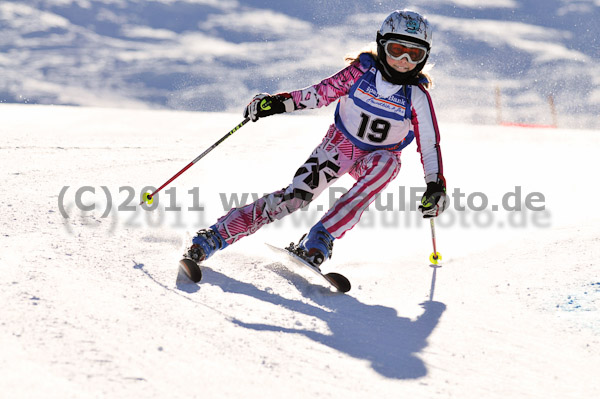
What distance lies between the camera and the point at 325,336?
8.21 ft

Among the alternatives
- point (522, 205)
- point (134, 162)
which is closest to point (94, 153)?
point (134, 162)

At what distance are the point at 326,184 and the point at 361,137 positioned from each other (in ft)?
1.15

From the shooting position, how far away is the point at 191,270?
3.05 m

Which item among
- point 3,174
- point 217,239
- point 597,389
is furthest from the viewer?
point 3,174

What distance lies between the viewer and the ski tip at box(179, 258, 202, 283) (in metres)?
3.04

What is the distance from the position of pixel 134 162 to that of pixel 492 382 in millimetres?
5124

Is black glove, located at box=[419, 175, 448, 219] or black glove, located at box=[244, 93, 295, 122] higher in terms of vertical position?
black glove, located at box=[244, 93, 295, 122]

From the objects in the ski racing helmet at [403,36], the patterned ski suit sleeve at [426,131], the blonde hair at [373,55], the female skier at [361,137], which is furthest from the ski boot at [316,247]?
the blonde hair at [373,55]

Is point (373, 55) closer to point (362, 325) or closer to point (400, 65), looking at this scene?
point (400, 65)

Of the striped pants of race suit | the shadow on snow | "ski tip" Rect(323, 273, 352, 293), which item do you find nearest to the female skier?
the striped pants of race suit

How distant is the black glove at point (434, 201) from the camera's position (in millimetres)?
3312

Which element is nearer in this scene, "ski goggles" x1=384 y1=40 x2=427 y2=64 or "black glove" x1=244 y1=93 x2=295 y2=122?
"ski goggles" x1=384 y1=40 x2=427 y2=64

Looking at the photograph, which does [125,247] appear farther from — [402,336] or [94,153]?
[94,153]

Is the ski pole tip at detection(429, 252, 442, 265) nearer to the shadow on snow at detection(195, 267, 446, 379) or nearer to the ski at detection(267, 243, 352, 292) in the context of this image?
the shadow on snow at detection(195, 267, 446, 379)
